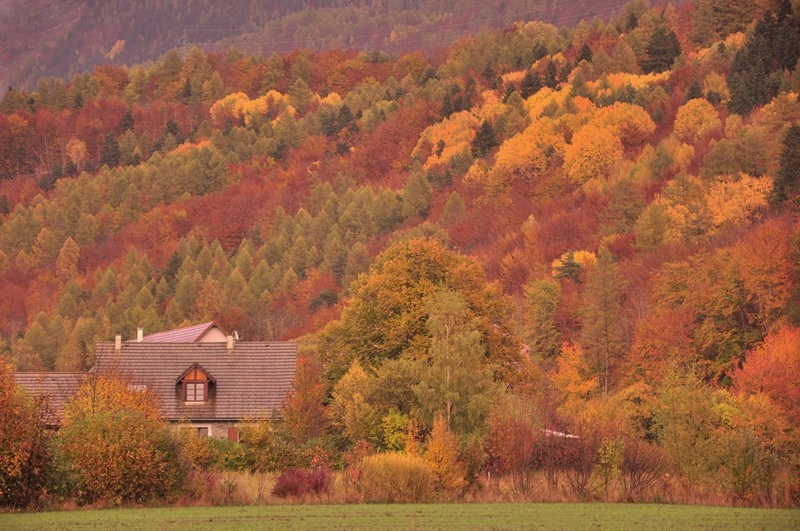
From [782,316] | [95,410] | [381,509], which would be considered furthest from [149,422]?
[782,316]

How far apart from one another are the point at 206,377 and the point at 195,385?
0.59m

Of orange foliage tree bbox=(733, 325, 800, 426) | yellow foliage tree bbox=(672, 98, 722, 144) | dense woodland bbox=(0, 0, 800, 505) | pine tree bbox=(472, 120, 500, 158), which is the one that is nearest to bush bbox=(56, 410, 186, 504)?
dense woodland bbox=(0, 0, 800, 505)

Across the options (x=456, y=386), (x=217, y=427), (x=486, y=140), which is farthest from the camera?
(x=486, y=140)

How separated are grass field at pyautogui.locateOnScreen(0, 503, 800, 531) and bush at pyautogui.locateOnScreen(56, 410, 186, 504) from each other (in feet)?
4.82

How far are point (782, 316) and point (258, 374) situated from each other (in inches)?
1131

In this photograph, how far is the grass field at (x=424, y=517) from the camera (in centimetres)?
3362

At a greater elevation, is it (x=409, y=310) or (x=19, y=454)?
(x=409, y=310)

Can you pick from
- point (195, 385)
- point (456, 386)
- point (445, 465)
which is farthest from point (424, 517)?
point (195, 385)

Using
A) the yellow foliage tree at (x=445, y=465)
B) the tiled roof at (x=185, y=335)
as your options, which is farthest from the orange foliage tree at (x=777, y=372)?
the tiled roof at (x=185, y=335)

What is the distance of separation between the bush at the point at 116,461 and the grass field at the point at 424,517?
4.82 feet

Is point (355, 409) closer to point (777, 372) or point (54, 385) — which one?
point (54, 385)

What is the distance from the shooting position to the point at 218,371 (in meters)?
63.6

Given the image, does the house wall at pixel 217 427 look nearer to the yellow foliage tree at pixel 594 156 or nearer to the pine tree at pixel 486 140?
the yellow foliage tree at pixel 594 156

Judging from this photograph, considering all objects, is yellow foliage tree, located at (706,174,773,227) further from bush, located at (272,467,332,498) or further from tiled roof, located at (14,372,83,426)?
bush, located at (272,467,332,498)
